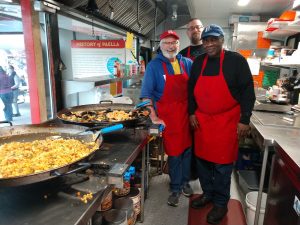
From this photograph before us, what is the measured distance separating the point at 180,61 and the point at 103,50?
2.80 ft

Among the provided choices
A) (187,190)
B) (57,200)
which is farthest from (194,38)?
(57,200)

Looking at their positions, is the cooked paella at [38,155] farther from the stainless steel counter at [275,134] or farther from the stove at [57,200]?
the stainless steel counter at [275,134]

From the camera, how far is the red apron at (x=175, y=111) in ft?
7.13

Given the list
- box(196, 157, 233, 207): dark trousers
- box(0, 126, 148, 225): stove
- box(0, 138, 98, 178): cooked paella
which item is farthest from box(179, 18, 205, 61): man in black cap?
box(0, 126, 148, 225): stove

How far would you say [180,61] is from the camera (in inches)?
89.6

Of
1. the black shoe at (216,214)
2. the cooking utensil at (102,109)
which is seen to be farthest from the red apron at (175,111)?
the black shoe at (216,214)

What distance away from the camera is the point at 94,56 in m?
2.52

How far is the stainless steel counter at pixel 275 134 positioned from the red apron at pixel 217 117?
23 cm

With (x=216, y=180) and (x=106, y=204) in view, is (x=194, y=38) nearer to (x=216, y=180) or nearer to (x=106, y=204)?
(x=216, y=180)

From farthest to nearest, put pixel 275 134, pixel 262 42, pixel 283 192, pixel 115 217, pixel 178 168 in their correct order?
pixel 262 42, pixel 178 168, pixel 275 134, pixel 115 217, pixel 283 192

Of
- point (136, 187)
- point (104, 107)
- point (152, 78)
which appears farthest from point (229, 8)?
point (136, 187)

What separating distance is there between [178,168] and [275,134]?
946mm

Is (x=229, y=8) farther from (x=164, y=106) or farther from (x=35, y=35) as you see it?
(x=35, y=35)

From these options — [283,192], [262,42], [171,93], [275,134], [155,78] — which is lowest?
[283,192]
